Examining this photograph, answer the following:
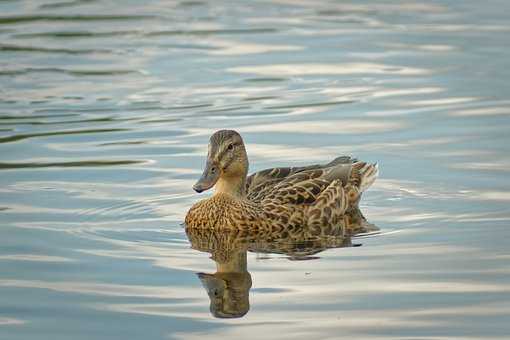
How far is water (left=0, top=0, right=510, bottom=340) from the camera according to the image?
10164 mm

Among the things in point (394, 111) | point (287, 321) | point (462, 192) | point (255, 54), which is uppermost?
point (255, 54)

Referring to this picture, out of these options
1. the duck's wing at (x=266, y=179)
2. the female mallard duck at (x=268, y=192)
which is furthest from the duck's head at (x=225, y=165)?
the duck's wing at (x=266, y=179)

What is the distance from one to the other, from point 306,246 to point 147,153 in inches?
160

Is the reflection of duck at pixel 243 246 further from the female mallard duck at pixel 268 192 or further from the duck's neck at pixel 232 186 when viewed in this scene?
the duck's neck at pixel 232 186

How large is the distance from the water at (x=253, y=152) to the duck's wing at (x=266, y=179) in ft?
2.23

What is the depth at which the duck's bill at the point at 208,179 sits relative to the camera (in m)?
12.8

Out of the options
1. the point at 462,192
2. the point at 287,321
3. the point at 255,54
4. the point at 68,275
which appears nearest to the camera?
the point at 287,321

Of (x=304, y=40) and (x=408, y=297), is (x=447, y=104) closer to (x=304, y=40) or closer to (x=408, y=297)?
(x=304, y=40)

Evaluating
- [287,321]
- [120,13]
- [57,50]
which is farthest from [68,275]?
[120,13]

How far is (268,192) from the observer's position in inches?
→ 535

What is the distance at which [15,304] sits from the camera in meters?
10.4

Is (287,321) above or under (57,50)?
under

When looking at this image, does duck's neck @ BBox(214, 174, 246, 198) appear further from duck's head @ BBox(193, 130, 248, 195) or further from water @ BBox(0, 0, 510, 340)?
water @ BBox(0, 0, 510, 340)

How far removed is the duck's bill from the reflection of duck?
429 mm
